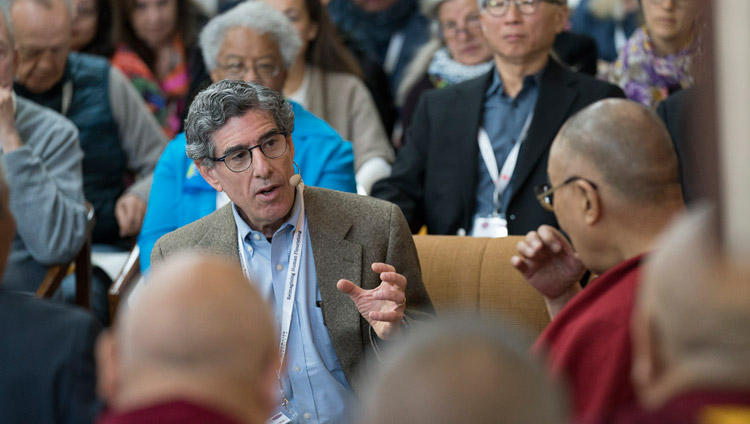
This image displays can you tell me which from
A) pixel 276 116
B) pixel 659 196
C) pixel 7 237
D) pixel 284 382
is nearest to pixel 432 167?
pixel 276 116

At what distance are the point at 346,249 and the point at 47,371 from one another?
1236mm

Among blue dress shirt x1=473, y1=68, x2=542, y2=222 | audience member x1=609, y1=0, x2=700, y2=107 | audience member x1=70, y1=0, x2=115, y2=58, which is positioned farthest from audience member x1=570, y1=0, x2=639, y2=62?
audience member x1=70, y1=0, x2=115, y2=58

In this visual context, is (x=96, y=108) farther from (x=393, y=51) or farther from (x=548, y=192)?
(x=548, y=192)

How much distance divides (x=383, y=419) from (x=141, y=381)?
380 mm

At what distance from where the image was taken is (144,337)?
135 cm

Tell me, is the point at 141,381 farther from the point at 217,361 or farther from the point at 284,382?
the point at 284,382

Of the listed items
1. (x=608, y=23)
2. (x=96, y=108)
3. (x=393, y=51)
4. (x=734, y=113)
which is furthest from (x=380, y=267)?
(x=608, y=23)

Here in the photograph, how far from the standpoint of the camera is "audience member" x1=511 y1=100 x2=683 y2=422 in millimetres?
1907

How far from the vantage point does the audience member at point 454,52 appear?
5094mm

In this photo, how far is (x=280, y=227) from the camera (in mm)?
2910

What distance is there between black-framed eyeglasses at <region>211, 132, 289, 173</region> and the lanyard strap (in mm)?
1341

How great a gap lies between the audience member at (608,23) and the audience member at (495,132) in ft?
5.29

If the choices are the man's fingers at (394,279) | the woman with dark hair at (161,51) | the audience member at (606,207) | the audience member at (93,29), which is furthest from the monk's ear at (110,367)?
the audience member at (93,29)

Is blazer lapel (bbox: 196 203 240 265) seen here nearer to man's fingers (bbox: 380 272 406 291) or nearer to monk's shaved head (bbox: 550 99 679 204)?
man's fingers (bbox: 380 272 406 291)
